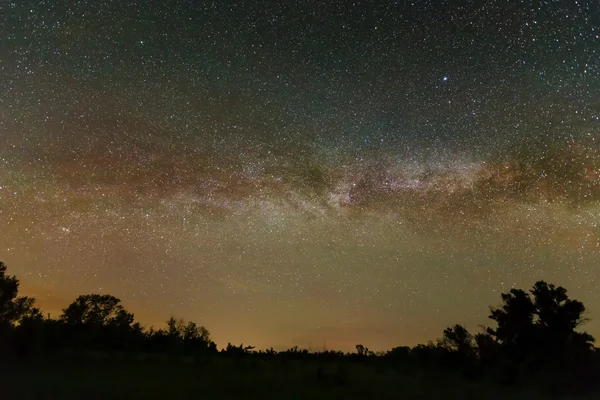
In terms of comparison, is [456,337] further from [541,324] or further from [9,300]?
[9,300]

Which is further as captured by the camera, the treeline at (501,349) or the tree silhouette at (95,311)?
the tree silhouette at (95,311)

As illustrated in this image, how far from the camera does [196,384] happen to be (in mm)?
13047

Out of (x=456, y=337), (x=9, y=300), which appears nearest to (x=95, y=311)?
(x=9, y=300)

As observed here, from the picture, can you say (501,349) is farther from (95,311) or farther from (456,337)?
(95,311)

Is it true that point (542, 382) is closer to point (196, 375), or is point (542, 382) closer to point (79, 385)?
point (196, 375)

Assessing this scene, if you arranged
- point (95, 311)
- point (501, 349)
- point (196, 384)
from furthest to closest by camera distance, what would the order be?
point (95, 311)
point (501, 349)
point (196, 384)

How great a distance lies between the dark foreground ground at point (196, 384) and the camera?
36.7 ft

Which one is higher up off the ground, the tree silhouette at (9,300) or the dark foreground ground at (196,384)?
the tree silhouette at (9,300)

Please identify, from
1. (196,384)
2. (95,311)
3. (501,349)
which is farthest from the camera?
(95,311)

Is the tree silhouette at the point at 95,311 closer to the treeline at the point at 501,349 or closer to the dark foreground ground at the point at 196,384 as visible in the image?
the treeline at the point at 501,349

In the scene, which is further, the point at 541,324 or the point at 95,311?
the point at 95,311

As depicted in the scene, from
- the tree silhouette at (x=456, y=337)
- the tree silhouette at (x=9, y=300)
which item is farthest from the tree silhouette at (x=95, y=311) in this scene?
the tree silhouette at (x=456, y=337)

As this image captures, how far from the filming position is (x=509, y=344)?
1291 inches

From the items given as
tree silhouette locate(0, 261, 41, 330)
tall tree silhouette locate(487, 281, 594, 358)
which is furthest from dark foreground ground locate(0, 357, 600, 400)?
tree silhouette locate(0, 261, 41, 330)
